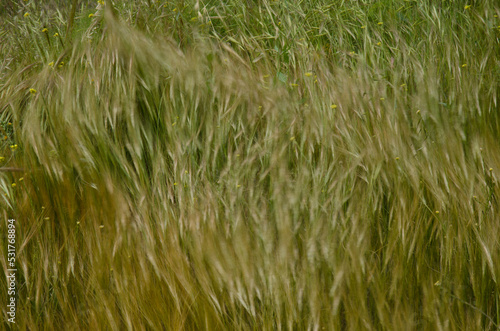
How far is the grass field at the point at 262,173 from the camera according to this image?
1.32m

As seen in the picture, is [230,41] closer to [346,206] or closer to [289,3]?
[289,3]

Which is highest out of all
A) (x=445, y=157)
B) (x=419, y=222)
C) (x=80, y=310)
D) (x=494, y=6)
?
(x=494, y=6)

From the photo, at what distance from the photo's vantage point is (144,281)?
141 centimetres

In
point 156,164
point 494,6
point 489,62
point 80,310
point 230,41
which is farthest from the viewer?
point 230,41

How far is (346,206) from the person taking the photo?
1535 millimetres

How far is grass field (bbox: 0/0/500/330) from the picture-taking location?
1320 millimetres

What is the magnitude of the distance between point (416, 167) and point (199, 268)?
30.4 inches

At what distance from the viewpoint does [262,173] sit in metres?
1.60

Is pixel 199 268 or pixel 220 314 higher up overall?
pixel 199 268

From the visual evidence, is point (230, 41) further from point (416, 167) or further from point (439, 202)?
point (439, 202)

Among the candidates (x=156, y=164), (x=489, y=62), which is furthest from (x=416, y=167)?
(x=156, y=164)

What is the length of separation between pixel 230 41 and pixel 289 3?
35cm

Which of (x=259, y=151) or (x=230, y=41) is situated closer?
(x=259, y=151)

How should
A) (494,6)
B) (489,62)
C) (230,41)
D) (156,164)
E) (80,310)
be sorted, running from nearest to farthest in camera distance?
(80,310), (156,164), (489,62), (494,6), (230,41)
